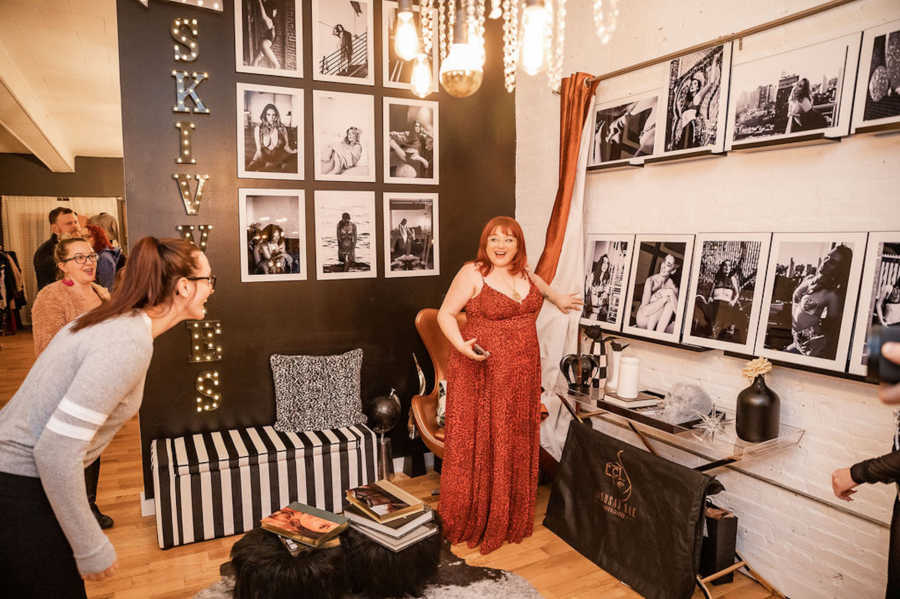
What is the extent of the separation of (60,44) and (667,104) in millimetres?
5484

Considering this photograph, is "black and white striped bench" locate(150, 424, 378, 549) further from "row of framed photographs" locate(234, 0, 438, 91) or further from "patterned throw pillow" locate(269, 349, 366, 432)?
"row of framed photographs" locate(234, 0, 438, 91)

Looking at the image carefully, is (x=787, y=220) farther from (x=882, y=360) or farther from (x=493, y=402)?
(x=493, y=402)

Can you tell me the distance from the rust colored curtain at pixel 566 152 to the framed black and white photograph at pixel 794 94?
931 mm

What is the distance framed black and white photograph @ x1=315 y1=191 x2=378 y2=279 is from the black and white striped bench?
1.07 m

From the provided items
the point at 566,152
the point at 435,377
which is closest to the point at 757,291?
the point at 566,152

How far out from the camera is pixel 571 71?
12.3ft

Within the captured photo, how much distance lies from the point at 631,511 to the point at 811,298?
129cm

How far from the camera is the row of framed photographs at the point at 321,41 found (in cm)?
337

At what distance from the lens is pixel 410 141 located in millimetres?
3949

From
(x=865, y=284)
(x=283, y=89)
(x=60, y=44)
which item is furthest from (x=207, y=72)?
(x=865, y=284)

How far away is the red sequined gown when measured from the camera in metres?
2.98

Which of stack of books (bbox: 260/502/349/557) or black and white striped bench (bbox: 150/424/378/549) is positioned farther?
black and white striped bench (bbox: 150/424/378/549)

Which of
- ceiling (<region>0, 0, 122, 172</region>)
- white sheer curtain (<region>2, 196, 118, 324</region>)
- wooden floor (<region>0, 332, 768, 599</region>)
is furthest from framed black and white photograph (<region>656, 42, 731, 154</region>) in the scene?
white sheer curtain (<region>2, 196, 118, 324</region>)

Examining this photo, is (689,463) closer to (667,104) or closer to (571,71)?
(667,104)
